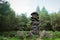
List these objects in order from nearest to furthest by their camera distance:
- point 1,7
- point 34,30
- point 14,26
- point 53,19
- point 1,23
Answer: point 34,30, point 1,7, point 1,23, point 14,26, point 53,19

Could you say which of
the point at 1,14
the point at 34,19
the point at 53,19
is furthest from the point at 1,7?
the point at 53,19

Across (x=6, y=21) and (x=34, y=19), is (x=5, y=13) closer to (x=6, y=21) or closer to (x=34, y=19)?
(x=6, y=21)

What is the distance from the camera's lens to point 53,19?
3309cm

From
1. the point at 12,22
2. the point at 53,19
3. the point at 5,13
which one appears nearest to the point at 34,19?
the point at 5,13

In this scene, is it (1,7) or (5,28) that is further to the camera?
(5,28)

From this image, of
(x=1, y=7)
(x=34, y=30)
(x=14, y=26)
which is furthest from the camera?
(x=14, y=26)

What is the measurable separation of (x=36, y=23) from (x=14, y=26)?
5.84 metres

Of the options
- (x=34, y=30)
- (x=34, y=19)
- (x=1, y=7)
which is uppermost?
(x=1, y=7)

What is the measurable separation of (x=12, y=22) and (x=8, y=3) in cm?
309

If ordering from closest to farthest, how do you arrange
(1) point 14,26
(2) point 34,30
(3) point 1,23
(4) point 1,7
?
1. (2) point 34,30
2. (4) point 1,7
3. (3) point 1,23
4. (1) point 14,26

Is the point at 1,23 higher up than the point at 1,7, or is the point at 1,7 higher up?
the point at 1,7

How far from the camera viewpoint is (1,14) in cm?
2172

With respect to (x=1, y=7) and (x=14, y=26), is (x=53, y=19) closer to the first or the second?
(x=14, y=26)

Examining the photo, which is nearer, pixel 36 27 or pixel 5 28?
pixel 36 27
